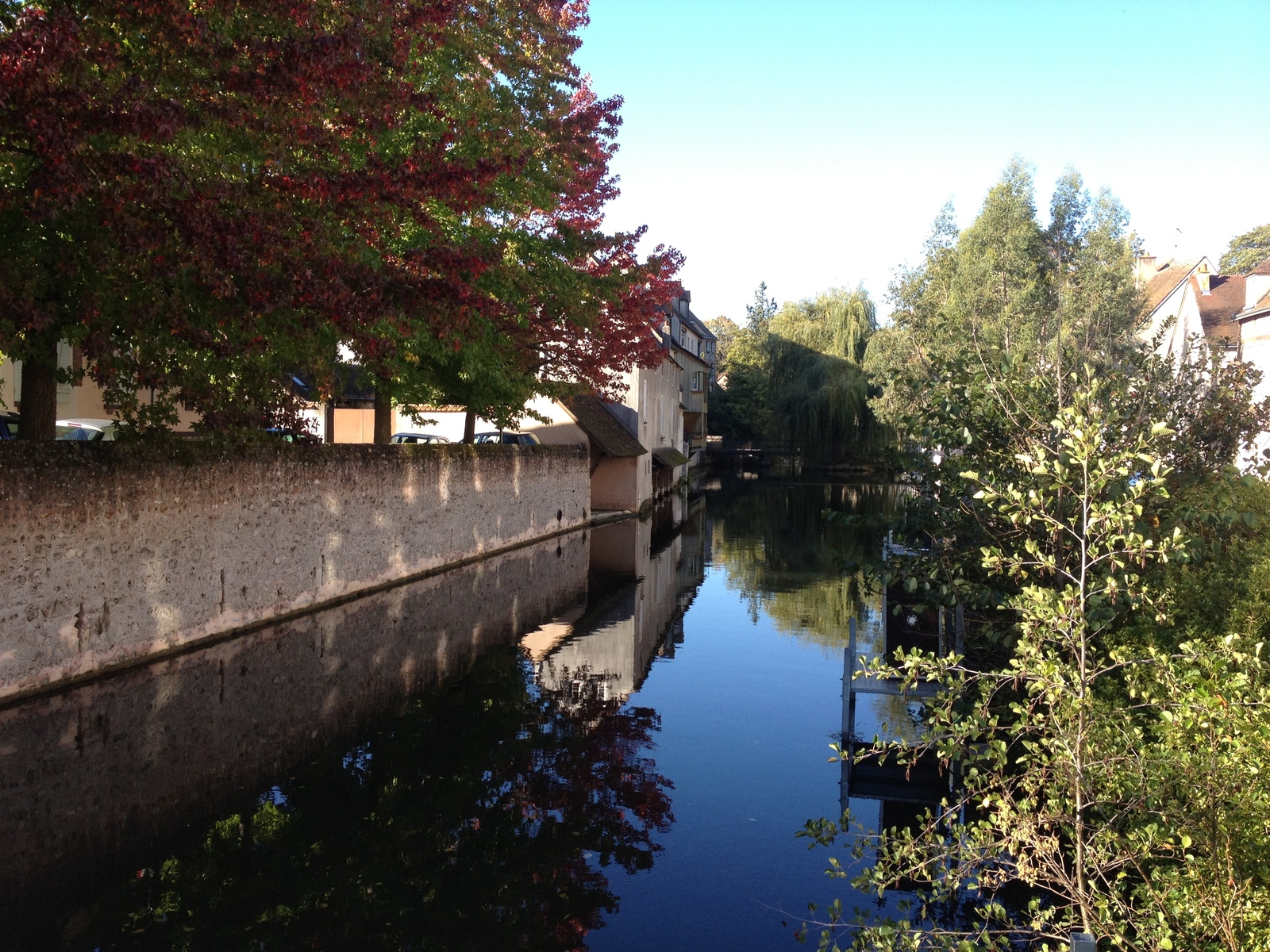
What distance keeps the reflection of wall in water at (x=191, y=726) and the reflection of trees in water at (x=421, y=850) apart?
458 millimetres

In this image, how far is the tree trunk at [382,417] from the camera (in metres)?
21.7

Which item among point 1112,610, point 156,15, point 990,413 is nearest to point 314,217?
point 156,15

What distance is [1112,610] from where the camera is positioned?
6676 millimetres

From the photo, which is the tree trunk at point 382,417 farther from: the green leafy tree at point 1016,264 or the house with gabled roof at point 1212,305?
the green leafy tree at point 1016,264

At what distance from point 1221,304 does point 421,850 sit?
43579 millimetres

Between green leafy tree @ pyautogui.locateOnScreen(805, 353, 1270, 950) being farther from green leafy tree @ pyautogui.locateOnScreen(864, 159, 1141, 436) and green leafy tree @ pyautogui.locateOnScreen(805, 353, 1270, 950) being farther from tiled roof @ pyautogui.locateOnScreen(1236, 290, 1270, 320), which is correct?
green leafy tree @ pyautogui.locateOnScreen(864, 159, 1141, 436)

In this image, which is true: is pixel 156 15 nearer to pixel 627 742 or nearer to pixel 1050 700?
pixel 627 742

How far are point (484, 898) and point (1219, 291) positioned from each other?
46.2m

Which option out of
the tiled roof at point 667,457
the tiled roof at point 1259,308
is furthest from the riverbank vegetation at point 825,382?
the tiled roof at point 1259,308

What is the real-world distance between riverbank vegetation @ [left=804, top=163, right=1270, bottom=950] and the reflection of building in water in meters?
4.13

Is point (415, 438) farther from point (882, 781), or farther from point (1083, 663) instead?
point (1083, 663)

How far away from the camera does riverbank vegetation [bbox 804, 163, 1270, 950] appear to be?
489 centimetres

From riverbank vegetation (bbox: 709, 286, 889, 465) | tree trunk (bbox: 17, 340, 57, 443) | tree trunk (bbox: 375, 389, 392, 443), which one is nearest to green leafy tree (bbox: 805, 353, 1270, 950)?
tree trunk (bbox: 17, 340, 57, 443)

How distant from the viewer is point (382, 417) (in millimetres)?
22094
